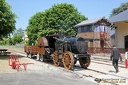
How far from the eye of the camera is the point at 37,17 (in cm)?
6412

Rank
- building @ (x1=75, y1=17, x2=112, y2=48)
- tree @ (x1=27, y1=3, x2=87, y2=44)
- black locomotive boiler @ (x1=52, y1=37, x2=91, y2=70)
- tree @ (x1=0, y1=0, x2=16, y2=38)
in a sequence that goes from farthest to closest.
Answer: tree @ (x1=27, y1=3, x2=87, y2=44) → building @ (x1=75, y1=17, x2=112, y2=48) → tree @ (x1=0, y1=0, x2=16, y2=38) → black locomotive boiler @ (x1=52, y1=37, x2=91, y2=70)

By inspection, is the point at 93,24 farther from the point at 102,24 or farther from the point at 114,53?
the point at 114,53

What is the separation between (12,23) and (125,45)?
43.7 feet

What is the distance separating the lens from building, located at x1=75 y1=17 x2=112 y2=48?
4212 centimetres

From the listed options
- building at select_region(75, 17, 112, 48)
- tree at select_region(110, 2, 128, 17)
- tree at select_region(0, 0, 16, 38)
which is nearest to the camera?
tree at select_region(0, 0, 16, 38)

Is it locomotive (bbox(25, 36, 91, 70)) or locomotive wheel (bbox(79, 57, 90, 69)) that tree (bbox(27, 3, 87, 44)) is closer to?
locomotive (bbox(25, 36, 91, 70))

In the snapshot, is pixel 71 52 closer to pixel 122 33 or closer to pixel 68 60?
pixel 68 60

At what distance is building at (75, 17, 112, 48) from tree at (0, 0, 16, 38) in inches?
722

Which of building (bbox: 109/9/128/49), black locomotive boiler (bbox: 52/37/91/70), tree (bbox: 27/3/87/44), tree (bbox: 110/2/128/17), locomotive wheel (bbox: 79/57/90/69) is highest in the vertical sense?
tree (bbox: 110/2/128/17)

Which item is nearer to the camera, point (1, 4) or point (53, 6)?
point (1, 4)

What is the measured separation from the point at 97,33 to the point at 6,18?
20176 millimetres

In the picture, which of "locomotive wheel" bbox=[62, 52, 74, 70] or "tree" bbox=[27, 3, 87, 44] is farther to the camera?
"tree" bbox=[27, 3, 87, 44]

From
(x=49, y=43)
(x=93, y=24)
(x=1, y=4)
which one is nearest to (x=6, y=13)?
(x=1, y=4)

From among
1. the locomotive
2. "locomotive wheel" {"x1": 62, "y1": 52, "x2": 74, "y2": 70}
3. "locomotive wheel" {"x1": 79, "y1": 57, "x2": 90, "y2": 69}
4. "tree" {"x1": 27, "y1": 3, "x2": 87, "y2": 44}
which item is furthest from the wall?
"tree" {"x1": 27, "y1": 3, "x2": 87, "y2": 44}
